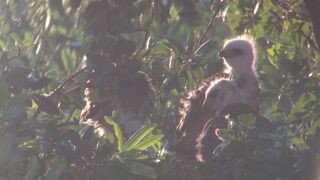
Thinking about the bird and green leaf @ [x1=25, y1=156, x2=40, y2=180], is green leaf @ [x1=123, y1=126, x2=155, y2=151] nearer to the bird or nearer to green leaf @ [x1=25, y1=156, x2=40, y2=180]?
green leaf @ [x1=25, y1=156, x2=40, y2=180]

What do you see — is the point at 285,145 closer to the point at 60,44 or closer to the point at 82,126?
the point at 82,126

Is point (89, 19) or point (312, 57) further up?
point (89, 19)

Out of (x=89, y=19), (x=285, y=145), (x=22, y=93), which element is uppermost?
(x=89, y=19)

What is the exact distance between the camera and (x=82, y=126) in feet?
12.4

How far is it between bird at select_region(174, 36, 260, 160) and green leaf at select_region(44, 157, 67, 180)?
1279mm

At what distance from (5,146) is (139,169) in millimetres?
580

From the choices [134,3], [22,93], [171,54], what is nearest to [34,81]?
[22,93]

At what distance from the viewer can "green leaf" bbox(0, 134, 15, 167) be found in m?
3.26

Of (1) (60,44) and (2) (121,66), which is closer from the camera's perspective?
(2) (121,66)

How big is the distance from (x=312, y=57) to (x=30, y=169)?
1.59 metres

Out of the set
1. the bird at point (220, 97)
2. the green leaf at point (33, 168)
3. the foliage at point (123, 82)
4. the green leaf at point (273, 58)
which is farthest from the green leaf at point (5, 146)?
the green leaf at point (273, 58)

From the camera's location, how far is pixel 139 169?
3.27 metres

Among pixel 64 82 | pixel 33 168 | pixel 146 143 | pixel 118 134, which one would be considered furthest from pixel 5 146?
pixel 64 82

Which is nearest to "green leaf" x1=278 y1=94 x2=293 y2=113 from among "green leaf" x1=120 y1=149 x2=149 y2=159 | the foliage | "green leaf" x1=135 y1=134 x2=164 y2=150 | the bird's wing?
the foliage
